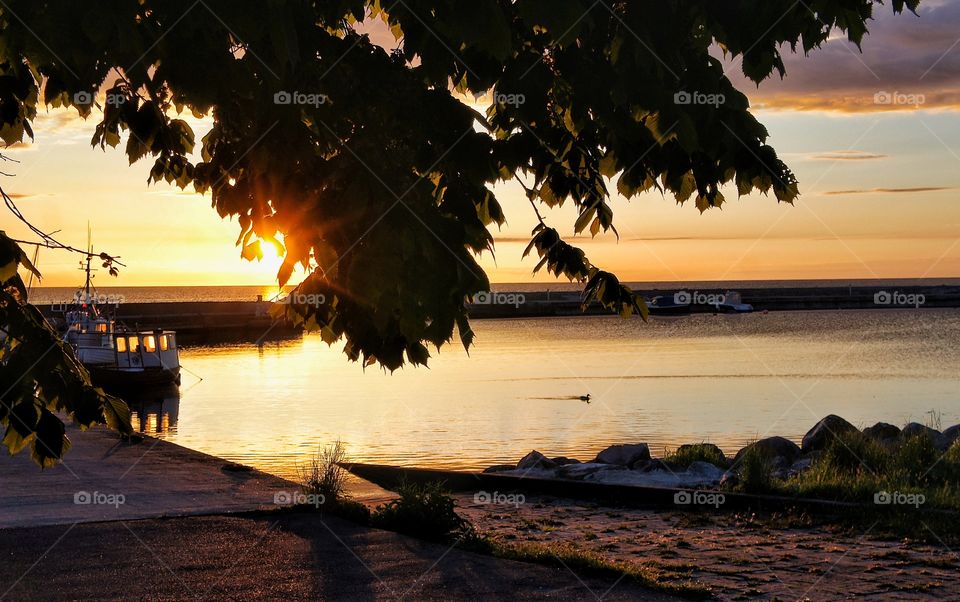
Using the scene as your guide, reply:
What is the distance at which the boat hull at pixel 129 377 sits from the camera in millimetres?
48469

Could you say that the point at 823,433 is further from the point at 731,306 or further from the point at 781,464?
the point at 731,306

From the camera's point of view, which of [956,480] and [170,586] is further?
[956,480]

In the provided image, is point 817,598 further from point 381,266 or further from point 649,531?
point 381,266

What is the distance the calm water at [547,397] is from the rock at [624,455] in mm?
5939

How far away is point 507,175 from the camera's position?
5918 millimetres

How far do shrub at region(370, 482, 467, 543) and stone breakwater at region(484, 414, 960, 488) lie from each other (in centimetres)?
689

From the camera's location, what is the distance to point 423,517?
1150 cm

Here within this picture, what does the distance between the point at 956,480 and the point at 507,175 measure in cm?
1297

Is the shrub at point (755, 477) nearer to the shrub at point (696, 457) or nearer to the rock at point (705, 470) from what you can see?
the rock at point (705, 470)

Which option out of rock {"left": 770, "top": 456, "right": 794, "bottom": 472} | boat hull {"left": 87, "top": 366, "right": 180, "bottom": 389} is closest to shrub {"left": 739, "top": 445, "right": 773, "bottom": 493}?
rock {"left": 770, "top": 456, "right": 794, "bottom": 472}

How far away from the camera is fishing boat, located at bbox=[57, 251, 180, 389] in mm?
48781

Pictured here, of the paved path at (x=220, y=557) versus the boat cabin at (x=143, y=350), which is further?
the boat cabin at (x=143, y=350)

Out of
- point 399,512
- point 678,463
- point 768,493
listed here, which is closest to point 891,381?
point 678,463

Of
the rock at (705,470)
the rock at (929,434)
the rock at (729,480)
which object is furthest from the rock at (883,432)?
the rock at (729,480)
